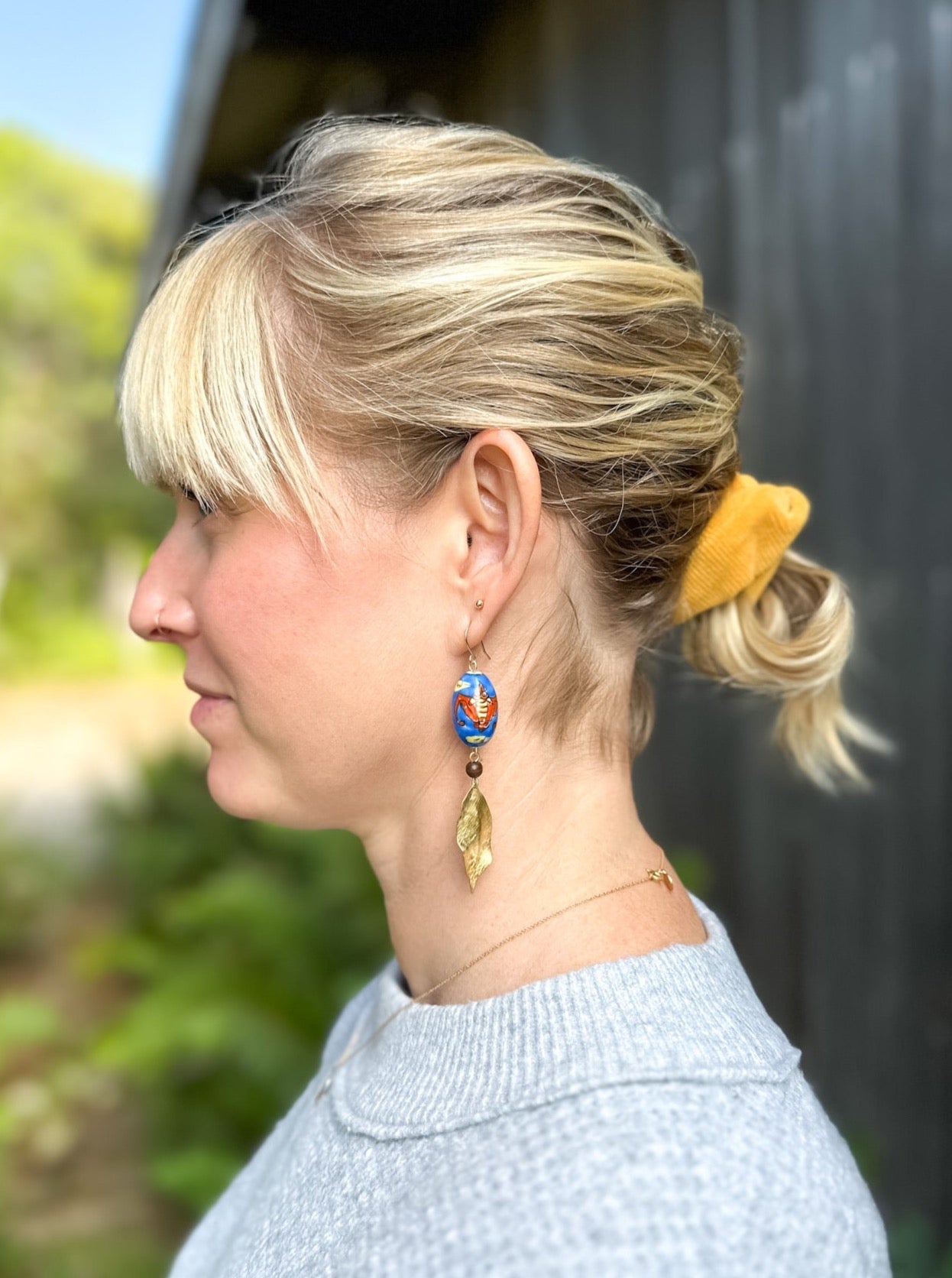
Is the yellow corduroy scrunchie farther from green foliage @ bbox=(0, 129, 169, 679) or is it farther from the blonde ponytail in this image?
green foliage @ bbox=(0, 129, 169, 679)

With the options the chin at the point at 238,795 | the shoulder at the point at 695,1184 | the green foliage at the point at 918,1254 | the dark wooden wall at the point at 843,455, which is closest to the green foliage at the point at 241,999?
the dark wooden wall at the point at 843,455

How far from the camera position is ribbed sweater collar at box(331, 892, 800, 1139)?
0.94 metres

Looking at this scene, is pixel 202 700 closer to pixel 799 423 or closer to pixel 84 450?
pixel 799 423

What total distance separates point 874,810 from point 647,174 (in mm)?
2156

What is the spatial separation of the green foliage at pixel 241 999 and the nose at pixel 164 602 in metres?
2.60

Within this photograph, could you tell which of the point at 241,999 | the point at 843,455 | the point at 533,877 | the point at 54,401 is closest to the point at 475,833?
the point at 533,877

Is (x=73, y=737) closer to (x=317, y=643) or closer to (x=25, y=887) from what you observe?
(x=25, y=887)

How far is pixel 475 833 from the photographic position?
1.17 meters

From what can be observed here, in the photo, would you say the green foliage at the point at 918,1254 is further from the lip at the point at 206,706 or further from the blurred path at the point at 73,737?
the blurred path at the point at 73,737

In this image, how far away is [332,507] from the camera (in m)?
1.13

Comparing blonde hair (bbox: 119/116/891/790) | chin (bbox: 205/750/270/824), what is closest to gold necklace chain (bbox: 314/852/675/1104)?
blonde hair (bbox: 119/116/891/790)

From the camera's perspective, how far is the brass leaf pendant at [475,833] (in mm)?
1163

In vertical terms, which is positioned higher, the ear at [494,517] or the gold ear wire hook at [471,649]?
the ear at [494,517]

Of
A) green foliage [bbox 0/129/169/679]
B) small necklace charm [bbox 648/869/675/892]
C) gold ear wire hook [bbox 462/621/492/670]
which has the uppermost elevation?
green foliage [bbox 0/129/169/679]
